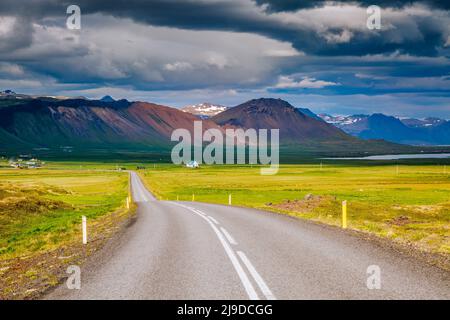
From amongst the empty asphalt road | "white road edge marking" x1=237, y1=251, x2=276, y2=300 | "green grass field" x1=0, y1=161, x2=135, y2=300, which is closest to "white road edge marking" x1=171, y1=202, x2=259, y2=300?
the empty asphalt road

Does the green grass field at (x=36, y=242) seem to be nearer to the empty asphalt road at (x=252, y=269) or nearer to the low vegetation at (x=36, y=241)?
the low vegetation at (x=36, y=241)

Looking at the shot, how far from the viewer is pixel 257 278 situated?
1148cm

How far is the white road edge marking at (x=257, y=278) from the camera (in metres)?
9.98

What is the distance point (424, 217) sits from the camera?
124 feet

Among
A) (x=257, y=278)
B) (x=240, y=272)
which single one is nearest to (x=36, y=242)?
(x=240, y=272)

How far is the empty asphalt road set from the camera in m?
10.2

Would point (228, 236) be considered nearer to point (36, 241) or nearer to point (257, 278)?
point (257, 278)

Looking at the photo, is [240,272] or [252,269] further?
[252,269]

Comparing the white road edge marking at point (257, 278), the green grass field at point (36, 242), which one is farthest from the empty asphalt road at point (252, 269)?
the green grass field at point (36, 242)

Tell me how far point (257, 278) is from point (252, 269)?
1.08 m
